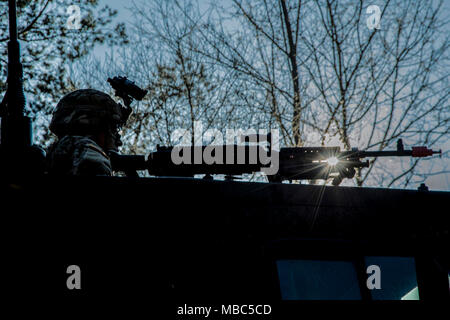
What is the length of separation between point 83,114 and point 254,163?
4.97 feet

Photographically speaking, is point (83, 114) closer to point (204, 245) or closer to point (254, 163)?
point (254, 163)

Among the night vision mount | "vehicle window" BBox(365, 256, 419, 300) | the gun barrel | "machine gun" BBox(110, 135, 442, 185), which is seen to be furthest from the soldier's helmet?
"vehicle window" BBox(365, 256, 419, 300)

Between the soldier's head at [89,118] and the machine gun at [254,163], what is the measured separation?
2.61 ft

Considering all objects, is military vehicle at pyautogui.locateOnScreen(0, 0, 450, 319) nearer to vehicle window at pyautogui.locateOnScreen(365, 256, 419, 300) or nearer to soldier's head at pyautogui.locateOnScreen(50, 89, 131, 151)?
vehicle window at pyautogui.locateOnScreen(365, 256, 419, 300)

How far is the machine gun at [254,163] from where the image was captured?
309 cm

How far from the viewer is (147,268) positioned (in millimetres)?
1855

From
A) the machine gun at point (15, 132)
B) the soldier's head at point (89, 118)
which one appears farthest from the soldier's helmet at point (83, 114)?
the machine gun at point (15, 132)

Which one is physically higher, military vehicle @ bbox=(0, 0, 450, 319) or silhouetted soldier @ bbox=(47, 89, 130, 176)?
silhouetted soldier @ bbox=(47, 89, 130, 176)

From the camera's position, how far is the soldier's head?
394 centimetres

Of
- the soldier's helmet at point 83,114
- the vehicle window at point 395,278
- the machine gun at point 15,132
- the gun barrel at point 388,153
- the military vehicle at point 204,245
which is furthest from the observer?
the soldier's helmet at point 83,114

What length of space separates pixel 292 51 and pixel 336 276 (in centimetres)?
918

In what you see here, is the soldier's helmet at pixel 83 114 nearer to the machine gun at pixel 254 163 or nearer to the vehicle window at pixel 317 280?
the machine gun at pixel 254 163

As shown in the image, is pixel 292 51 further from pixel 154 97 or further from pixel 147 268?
pixel 147 268
